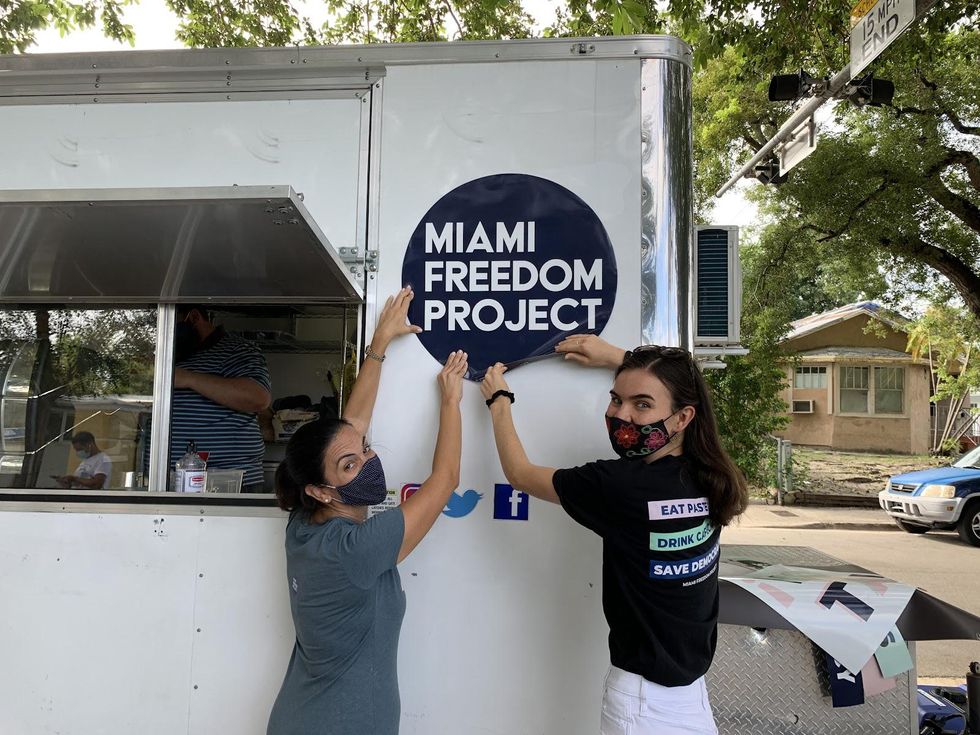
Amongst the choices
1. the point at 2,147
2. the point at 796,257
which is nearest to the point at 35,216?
the point at 2,147

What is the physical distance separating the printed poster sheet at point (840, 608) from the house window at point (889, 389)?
2166cm

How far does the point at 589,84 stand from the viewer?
89.9 inches

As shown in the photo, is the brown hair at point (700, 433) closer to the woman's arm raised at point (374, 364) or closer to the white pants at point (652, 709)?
the white pants at point (652, 709)

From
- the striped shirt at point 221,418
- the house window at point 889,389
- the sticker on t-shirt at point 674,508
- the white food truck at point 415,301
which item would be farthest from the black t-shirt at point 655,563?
the house window at point 889,389

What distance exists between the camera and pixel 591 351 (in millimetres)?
2166

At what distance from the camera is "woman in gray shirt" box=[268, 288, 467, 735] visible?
178 centimetres

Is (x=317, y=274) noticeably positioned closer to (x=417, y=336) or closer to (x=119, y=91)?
(x=417, y=336)

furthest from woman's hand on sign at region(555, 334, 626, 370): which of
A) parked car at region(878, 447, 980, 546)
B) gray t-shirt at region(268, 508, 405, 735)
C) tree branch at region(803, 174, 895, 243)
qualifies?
tree branch at region(803, 174, 895, 243)

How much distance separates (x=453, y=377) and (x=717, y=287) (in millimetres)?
947

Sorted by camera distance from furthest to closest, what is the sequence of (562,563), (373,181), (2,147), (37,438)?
1. (37,438)
2. (2,147)
3. (373,181)
4. (562,563)

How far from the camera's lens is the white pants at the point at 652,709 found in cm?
176

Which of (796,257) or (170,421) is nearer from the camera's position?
(170,421)

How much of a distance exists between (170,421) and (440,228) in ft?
3.99

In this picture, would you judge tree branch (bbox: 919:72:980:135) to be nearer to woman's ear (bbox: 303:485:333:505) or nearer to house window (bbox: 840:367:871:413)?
woman's ear (bbox: 303:485:333:505)
